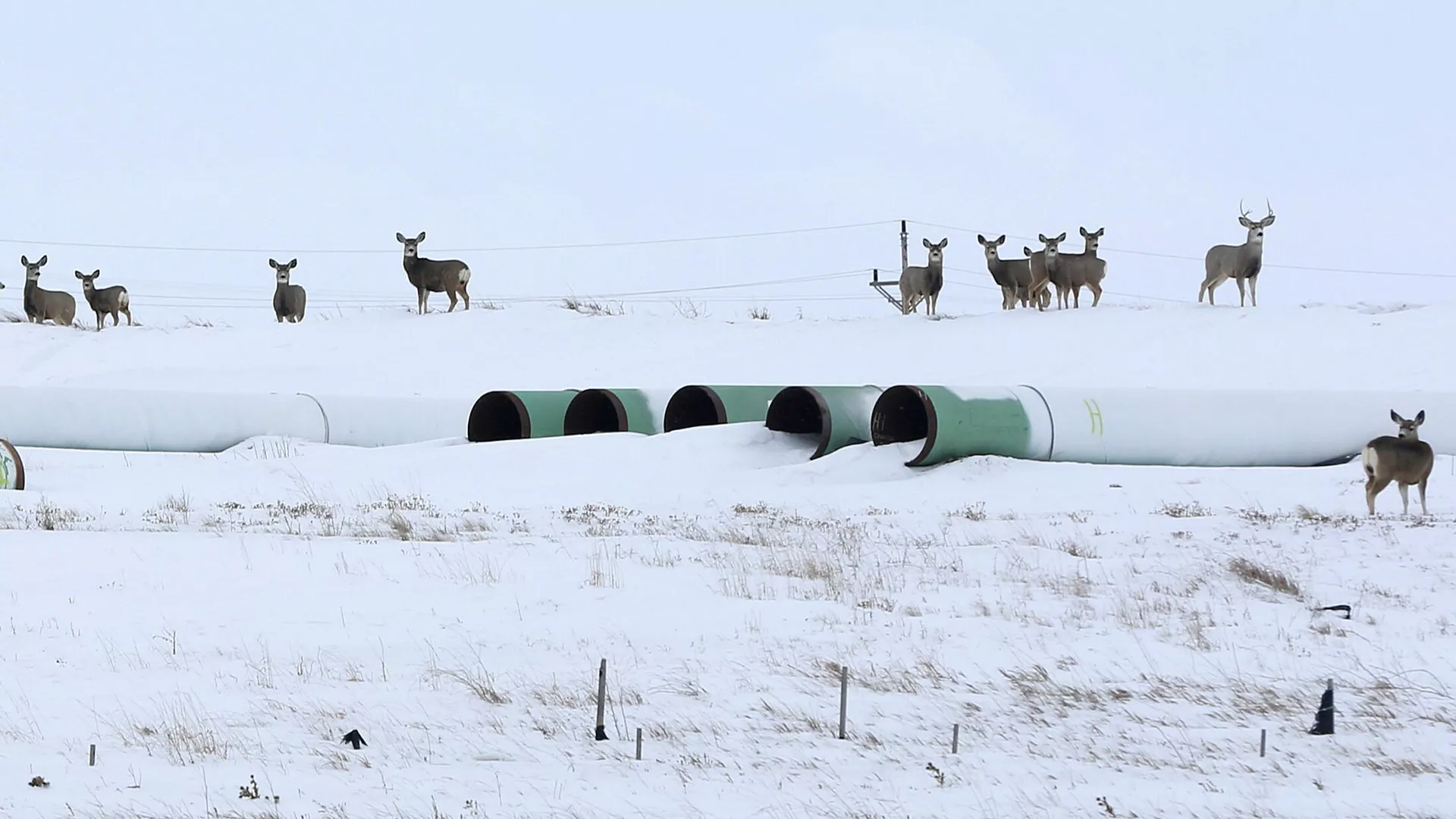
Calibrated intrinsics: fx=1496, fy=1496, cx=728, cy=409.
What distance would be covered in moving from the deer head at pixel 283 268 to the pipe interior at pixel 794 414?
18929 millimetres

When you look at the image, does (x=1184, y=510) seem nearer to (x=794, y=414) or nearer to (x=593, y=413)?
(x=794, y=414)

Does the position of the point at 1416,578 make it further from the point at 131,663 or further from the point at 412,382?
the point at 412,382

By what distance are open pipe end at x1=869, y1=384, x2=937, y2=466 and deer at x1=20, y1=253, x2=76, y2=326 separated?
23.0 metres

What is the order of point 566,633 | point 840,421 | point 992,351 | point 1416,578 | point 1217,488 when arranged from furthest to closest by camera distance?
1. point 992,351
2. point 840,421
3. point 1217,488
4. point 1416,578
5. point 566,633

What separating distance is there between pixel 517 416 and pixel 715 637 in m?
13.0

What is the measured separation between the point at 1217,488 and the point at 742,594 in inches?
296

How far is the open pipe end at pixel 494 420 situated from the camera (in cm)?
2002

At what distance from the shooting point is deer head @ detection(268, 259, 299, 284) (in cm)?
3391

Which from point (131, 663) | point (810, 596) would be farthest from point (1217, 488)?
point (131, 663)

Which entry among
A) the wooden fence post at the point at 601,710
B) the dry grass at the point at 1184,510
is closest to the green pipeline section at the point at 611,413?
the dry grass at the point at 1184,510

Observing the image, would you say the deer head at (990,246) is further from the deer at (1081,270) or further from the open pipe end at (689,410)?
the open pipe end at (689,410)

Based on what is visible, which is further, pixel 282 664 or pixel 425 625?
pixel 425 625

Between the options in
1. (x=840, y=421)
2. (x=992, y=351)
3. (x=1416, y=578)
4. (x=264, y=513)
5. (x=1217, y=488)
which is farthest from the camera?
(x=992, y=351)

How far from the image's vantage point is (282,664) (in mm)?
7098
